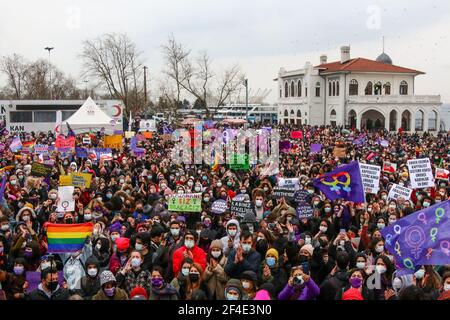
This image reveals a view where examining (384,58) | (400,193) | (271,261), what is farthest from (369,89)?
(271,261)

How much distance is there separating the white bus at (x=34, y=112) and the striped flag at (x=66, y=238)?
97.1ft

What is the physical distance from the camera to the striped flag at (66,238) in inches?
285

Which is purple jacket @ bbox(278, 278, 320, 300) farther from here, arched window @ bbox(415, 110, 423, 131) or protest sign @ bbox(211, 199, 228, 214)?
arched window @ bbox(415, 110, 423, 131)

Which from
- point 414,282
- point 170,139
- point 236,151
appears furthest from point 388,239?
point 170,139

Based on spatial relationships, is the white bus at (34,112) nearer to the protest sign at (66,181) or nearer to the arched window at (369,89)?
the protest sign at (66,181)

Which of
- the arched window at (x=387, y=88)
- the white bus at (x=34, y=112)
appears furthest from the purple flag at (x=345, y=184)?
the arched window at (x=387, y=88)

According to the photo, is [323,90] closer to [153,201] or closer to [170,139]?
[170,139]

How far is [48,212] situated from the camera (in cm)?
989

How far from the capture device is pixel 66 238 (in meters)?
7.27

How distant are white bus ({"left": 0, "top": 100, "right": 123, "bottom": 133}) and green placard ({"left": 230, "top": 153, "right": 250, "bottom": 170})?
20.6m

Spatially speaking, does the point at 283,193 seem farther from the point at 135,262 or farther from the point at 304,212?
the point at 135,262
